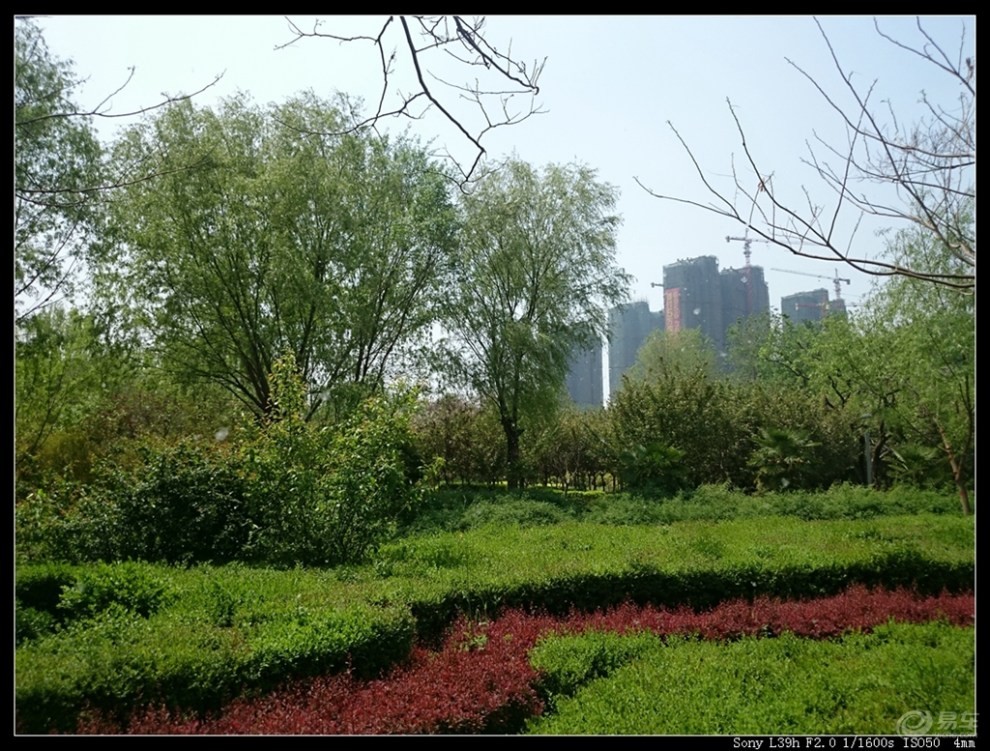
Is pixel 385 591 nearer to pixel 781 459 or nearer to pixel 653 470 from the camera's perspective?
pixel 653 470

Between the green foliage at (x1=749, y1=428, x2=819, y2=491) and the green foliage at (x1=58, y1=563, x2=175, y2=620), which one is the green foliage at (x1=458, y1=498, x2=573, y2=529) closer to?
the green foliage at (x1=749, y1=428, x2=819, y2=491)

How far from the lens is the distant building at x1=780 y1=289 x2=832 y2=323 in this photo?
4008mm

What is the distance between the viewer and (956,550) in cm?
342

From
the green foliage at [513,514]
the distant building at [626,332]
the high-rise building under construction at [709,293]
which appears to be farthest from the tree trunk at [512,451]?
the high-rise building under construction at [709,293]

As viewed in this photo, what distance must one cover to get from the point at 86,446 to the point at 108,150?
1.97m

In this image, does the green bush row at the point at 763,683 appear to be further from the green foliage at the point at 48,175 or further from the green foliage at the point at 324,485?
the green foliage at the point at 48,175

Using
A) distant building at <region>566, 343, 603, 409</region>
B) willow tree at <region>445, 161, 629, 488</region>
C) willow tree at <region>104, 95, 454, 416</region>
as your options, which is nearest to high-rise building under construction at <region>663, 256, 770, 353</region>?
willow tree at <region>445, 161, 629, 488</region>

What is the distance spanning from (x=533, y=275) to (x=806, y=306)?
2.09 meters

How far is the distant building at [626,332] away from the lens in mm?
4523

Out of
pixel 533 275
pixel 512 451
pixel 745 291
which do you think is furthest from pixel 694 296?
pixel 512 451

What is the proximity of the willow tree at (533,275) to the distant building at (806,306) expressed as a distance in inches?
38.7

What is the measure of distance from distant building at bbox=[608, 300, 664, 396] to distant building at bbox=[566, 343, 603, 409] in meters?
0.10
